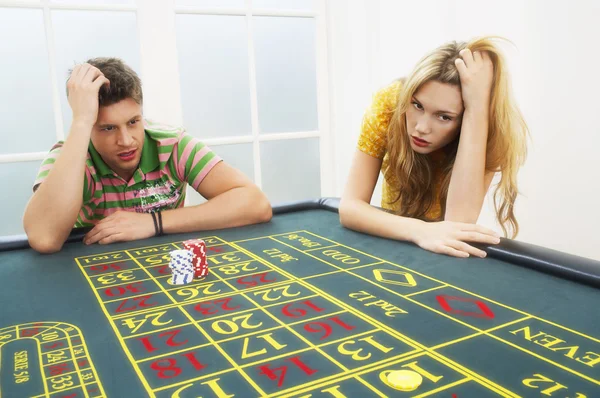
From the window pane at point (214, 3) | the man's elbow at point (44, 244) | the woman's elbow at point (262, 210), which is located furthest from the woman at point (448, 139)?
the window pane at point (214, 3)

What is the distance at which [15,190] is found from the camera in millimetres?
2682

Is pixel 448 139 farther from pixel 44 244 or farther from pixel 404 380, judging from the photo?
pixel 44 244

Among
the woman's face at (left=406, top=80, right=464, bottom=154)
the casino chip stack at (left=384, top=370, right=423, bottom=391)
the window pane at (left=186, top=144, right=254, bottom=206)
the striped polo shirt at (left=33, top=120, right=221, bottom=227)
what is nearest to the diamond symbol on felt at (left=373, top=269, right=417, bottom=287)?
the casino chip stack at (left=384, top=370, right=423, bottom=391)

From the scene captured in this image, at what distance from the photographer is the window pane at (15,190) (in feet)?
8.71

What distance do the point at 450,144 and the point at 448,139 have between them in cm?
15

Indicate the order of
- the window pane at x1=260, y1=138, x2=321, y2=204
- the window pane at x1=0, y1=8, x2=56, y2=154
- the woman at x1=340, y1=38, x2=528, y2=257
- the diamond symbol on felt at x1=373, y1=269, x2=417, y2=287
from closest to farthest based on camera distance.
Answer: the diamond symbol on felt at x1=373, y1=269, x2=417, y2=287
the woman at x1=340, y1=38, x2=528, y2=257
the window pane at x1=0, y1=8, x2=56, y2=154
the window pane at x1=260, y1=138, x2=321, y2=204

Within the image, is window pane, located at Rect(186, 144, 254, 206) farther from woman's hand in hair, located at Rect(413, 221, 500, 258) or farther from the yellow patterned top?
woman's hand in hair, located at Rect(413, 221, 500, 258)

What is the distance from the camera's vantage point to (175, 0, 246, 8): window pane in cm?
288

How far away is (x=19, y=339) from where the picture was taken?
86 centimetres

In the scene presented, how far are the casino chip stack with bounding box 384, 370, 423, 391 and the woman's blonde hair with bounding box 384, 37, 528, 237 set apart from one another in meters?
0.95

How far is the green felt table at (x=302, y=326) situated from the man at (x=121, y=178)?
21 cm

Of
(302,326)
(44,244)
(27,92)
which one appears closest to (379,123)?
(302,326)

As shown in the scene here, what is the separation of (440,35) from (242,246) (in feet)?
6.09

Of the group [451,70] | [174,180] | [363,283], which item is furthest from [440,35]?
[363,283]
